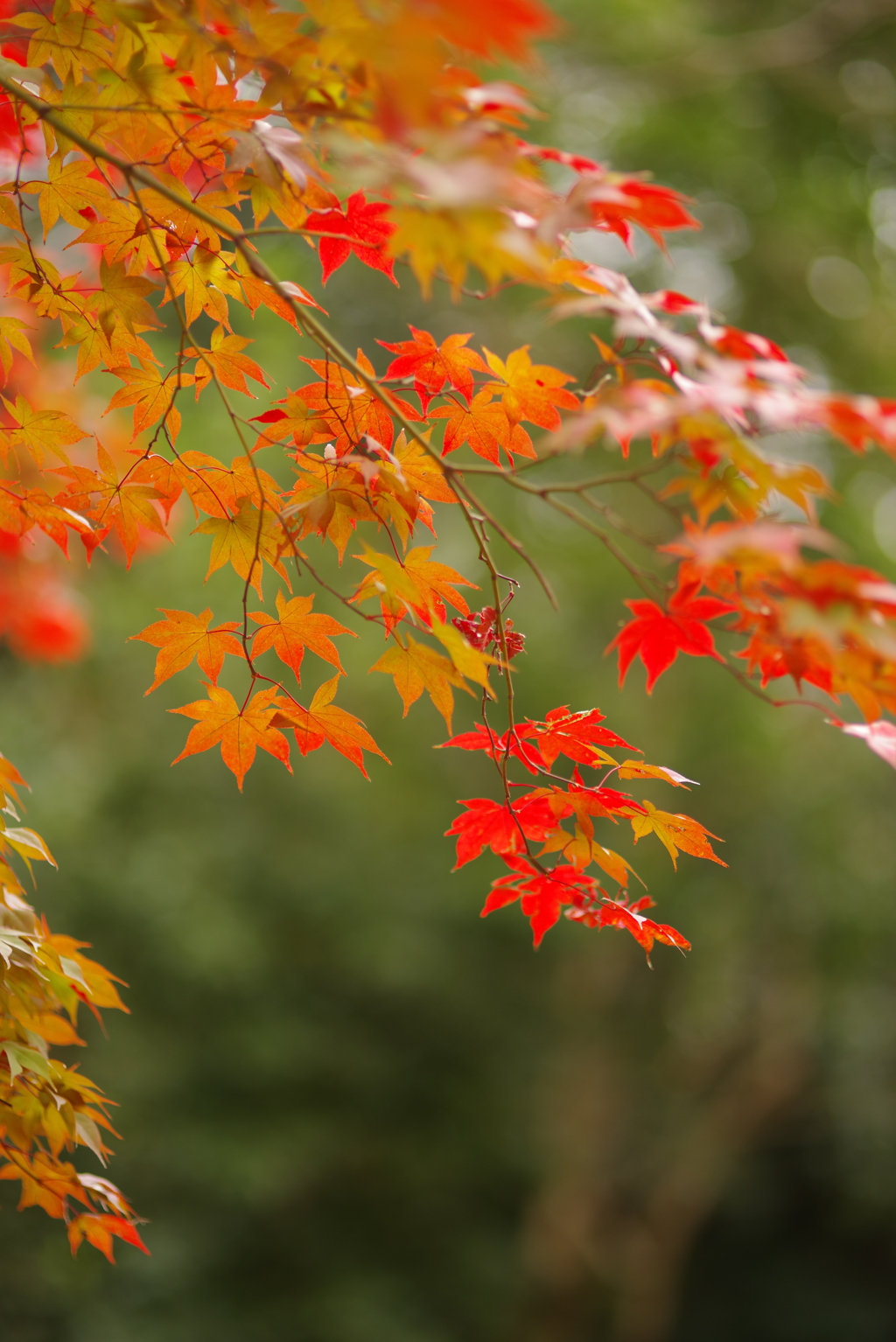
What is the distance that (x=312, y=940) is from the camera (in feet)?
14.6

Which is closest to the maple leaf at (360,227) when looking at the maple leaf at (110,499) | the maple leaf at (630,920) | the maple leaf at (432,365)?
the maple leaf at (432,365)

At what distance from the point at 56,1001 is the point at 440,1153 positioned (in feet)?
13.3

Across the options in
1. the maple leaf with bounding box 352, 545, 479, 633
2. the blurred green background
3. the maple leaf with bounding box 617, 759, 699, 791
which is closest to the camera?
the maple leaf with bounding box 352, 545, 479, 633

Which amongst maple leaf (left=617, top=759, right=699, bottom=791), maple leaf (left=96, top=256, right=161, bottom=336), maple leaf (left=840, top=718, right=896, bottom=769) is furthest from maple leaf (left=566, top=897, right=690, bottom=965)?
maple leaf (left=96, top=256, right=161, bottom=336)

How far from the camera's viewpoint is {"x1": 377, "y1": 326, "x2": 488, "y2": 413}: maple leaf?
0.93 m

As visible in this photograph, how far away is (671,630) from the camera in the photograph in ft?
3.09

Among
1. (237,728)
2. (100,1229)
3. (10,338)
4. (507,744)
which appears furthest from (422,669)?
(100,1229)

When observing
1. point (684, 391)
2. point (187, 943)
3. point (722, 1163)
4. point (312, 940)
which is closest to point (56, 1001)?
point (684, 391)

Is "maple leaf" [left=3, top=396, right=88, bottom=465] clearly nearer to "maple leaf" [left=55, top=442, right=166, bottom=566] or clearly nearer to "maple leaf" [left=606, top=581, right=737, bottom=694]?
"maple leaf" [left=55, top=442, right=166, bottom=566]

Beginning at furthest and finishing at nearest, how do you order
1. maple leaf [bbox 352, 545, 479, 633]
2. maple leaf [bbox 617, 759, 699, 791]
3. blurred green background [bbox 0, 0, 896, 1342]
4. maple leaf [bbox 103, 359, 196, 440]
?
blurred green background [bbox 0, 0, 896, 1342], maple leaf [bbox 103, 359, 196, 440], maple leaf [bbox 617, 759, 699, 791], maple leaf [bbox 352, 545, 479, 633]

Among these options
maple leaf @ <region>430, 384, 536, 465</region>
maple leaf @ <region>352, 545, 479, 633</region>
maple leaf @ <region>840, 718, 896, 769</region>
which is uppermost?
maple leaf @ <region>430, 384, 536, 465</region>

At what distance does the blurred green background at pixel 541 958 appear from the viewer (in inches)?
149

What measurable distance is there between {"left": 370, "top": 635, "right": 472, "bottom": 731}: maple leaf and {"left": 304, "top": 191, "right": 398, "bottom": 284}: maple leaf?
0.33 metres

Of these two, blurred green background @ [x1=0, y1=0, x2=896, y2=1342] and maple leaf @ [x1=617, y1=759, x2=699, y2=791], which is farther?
blurred green background @ [x1=0, y1=0, x2=896, y2=1342]
